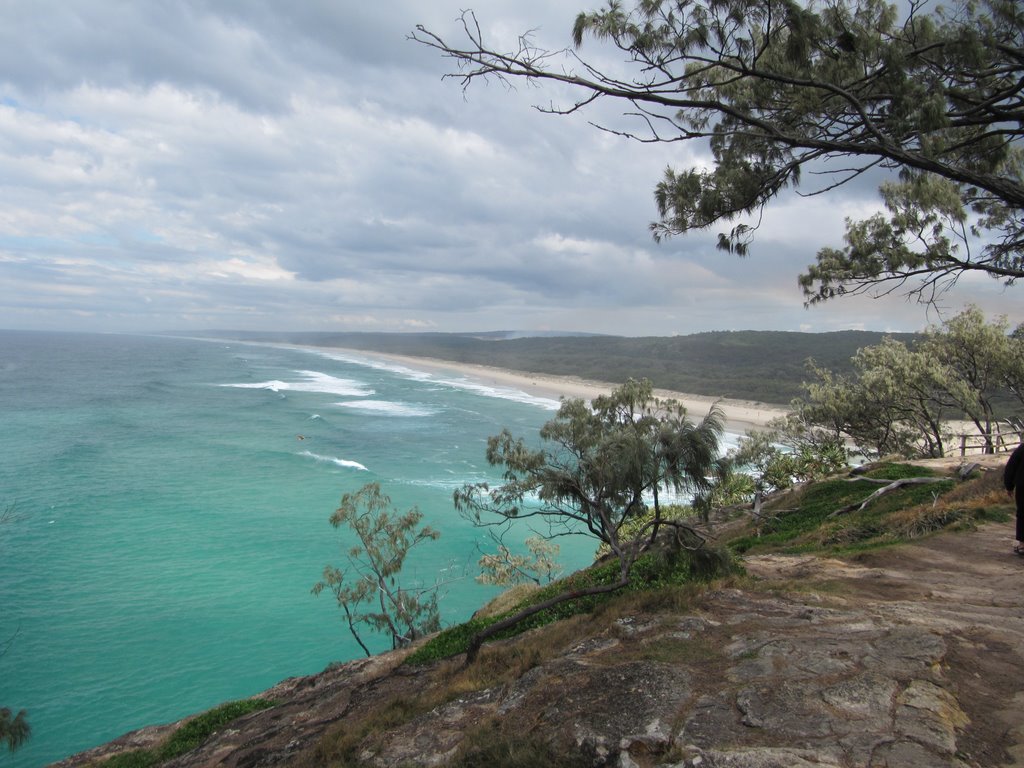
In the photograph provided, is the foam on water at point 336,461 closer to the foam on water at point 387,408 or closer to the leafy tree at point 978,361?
the foam on water at point 387,408

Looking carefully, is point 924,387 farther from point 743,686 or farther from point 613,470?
point 743,686

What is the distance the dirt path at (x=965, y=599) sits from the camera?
5.02m

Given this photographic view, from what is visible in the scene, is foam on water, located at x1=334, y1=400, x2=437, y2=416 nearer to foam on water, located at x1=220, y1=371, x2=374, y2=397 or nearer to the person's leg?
foam on water, located at x1=220, y1=371, x2=374, y2=397

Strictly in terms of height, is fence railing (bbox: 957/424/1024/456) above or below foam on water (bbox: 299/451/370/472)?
above

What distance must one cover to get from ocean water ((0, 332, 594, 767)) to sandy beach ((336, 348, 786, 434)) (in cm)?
2168

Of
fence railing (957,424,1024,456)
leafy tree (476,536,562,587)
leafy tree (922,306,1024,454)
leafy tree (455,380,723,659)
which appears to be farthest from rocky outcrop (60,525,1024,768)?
leafy tree (922,306,1024,454)

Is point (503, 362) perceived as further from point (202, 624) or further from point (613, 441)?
point (613, 441)

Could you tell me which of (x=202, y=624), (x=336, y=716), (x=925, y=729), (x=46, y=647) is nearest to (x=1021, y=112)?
(x=925, y=729)

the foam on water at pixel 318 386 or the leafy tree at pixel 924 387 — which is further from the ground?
the leafy tree at pixel 924 387

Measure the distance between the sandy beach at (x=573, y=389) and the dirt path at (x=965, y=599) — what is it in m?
32.8

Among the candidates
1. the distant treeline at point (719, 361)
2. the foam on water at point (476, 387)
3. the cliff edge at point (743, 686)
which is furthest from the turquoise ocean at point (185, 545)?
the distant treeline at point (719, 361)

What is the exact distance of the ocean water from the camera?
68.0 ft

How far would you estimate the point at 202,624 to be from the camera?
80.7ft

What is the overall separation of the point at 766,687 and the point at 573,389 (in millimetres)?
102159
